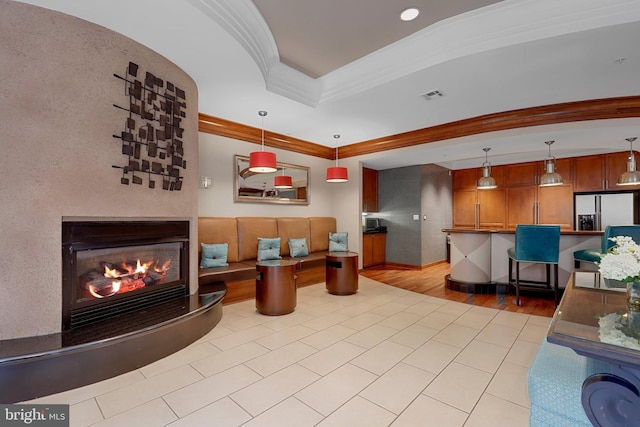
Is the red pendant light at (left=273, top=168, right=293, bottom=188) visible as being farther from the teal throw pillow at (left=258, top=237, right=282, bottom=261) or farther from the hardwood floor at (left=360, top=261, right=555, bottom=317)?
the hardwood floor at (left=360, top=261, right=555, bottom=317)

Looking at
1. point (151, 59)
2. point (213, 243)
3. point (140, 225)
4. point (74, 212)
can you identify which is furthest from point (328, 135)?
point (74, 212)

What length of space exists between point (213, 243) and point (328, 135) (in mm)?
2921

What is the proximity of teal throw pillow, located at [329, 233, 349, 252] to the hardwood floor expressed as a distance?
3.34ft

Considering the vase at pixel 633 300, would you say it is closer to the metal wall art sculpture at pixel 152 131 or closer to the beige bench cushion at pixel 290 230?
the metal wall art sculpture at pixel 152 131

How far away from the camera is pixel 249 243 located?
16.4 feet

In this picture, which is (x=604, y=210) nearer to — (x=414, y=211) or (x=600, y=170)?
(x=600, y=170)

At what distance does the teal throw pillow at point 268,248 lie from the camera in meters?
4.76

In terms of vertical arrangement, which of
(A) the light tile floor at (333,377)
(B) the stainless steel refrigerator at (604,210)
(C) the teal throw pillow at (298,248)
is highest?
(B) the stainless steel refrigerator at (604,210)

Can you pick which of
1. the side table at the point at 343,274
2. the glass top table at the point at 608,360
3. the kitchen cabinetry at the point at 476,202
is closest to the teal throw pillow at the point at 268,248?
the side table at the point at 343,274

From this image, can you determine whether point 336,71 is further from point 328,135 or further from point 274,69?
point 328,135

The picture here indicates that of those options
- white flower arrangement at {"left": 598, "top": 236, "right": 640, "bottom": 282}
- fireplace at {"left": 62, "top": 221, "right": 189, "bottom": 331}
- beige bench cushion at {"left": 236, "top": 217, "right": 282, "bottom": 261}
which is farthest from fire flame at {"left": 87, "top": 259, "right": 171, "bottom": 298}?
white flower arrangement at {"left": 598, "top": 236, "right": 640, "bottom": 282}

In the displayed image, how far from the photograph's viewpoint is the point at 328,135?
5578mm

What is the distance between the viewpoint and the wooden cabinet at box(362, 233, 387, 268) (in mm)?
6852

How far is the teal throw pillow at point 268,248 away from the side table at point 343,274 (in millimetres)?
958
